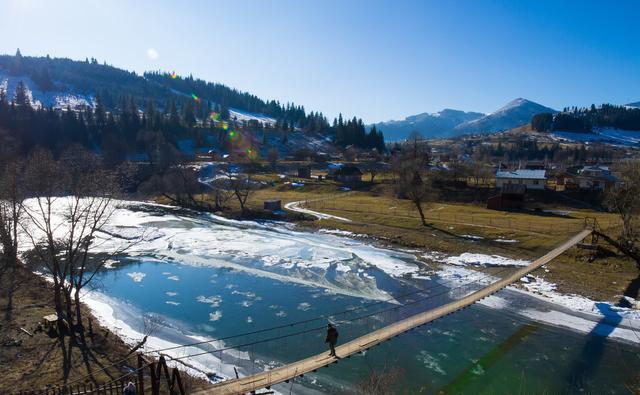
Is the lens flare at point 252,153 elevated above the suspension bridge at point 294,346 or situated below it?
above

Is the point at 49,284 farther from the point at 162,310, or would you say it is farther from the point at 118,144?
the point at 118,144

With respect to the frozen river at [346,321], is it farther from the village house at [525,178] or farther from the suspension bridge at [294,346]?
the village house at [525,178]

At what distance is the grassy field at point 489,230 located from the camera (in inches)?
1369

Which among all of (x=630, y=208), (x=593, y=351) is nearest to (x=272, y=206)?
(x=630, y=208)

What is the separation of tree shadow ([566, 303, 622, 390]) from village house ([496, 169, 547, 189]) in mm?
46109

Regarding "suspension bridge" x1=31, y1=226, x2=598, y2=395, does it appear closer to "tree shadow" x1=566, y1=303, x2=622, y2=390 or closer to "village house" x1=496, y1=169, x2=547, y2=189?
"tree shadow" x1=566, y1=303, x2=622, y2=390

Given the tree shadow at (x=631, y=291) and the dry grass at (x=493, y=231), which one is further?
the dry grass at (x=493, y=231)

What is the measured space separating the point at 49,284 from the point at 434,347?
28671 mm

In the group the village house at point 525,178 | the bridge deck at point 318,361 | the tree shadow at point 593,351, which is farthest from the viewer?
the village house at point 525,178

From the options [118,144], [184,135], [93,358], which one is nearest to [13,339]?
[93,358]

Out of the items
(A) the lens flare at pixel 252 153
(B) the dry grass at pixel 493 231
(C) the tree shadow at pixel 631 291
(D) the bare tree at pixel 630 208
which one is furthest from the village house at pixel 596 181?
(A) the lens flare at pixel 252 153

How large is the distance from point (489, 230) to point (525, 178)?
1168 inches

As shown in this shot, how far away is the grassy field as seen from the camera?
34.8 meters

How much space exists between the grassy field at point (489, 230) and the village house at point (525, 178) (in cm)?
735
